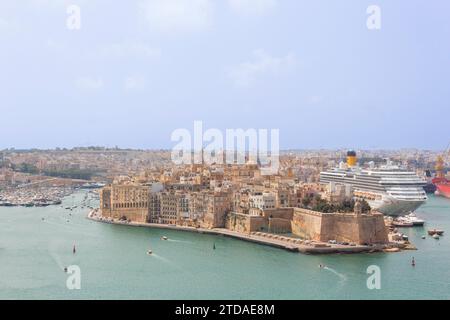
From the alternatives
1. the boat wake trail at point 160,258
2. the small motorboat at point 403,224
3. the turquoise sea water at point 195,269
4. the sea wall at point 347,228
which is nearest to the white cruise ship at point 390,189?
the small motorboat at point 403,224

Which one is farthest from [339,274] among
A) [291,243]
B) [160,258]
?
[160,258]

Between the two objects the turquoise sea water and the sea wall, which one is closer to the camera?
the turquoise sea water

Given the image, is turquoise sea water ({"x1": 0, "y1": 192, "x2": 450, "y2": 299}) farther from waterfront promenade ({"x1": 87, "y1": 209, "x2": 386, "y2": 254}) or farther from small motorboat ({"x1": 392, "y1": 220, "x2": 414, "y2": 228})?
small motorboat ({"x1": 392, "y1": 220, "x2": 414, "y2": 228})

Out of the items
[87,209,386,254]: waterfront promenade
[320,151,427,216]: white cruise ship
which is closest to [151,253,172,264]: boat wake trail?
[87,209,386,254]: waterfront promenade

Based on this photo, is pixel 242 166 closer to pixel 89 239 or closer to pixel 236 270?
pixel 89 239

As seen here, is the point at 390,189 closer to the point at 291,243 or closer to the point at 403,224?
the point at 403,224

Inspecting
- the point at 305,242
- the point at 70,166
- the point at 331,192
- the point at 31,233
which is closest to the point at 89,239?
the point at 31,233

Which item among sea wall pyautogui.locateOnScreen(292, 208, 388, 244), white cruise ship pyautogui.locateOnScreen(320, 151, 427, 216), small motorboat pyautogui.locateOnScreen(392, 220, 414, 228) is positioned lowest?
small motorboat pyautogui.locateOnScreen(392, 220, 414, 228)

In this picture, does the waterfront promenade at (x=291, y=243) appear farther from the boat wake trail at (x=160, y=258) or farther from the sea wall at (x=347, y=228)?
the boat wake trail at (x=160, y=258)
